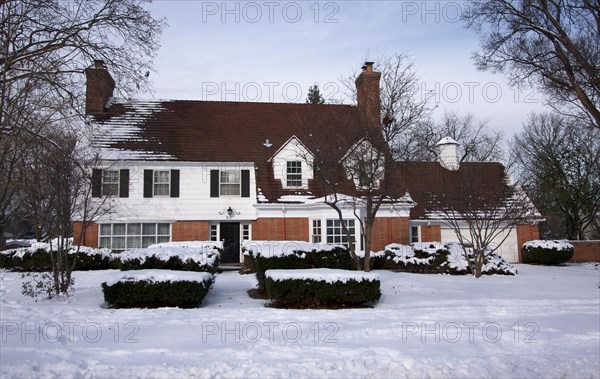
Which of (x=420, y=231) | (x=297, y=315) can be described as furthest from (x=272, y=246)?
(x=420, y=231)

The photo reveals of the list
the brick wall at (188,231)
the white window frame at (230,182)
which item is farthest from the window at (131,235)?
A: the white window frame at (230,182)

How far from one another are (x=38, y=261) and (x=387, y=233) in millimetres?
15285

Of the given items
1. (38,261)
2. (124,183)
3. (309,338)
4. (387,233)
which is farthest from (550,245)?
(38,261)

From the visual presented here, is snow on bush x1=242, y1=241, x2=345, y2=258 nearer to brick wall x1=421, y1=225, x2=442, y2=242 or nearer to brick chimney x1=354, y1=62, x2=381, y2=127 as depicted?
brick chimney x1=354, y1=62, x2=381, y2=127

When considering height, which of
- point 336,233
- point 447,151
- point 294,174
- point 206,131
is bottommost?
point 336,233

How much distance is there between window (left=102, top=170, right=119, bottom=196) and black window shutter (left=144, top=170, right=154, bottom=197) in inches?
50.5

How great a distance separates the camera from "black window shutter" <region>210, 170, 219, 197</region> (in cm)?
2477

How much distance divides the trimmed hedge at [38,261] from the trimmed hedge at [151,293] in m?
8.98

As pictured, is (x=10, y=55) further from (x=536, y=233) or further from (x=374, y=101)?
(x=536, y=233)

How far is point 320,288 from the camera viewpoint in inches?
469

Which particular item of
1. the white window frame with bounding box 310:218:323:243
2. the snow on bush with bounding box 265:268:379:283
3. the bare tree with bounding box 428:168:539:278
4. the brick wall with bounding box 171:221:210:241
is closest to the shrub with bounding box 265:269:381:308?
the snow on bush with bounding box 265:268:379:283

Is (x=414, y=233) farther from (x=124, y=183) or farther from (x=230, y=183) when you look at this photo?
(x=124, y=183)

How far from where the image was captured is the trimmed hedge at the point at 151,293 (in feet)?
37.8

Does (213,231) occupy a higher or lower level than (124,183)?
lower
